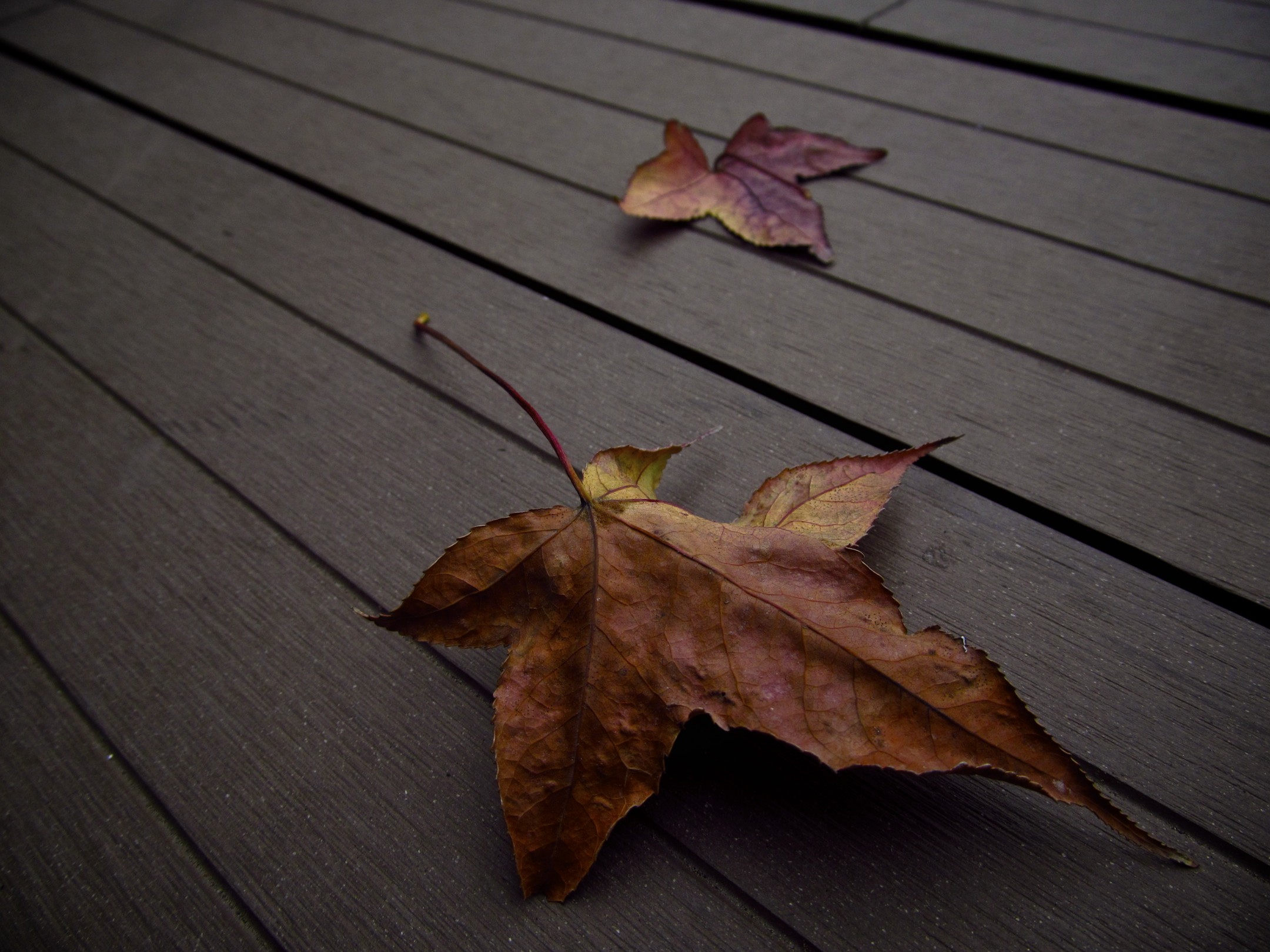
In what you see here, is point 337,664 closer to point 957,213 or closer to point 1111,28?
point 957,213

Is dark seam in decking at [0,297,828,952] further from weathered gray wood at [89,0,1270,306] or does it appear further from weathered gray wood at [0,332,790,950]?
weathered gray wood at [89,0,1270,306]

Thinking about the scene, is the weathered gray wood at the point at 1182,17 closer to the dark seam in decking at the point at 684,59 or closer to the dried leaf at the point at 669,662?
the dark seam in decking at the point at 684,59

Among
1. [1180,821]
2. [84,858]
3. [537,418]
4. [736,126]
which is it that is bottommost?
[84,858]

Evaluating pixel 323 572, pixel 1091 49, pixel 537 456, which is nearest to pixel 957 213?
pixel 1091 49

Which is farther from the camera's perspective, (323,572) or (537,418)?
(323,572)

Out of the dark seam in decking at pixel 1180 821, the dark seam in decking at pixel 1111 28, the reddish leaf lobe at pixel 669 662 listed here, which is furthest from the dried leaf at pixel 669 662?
the dark seam in decking at pixel 1111 28

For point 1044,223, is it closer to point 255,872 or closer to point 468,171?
point 468,171
